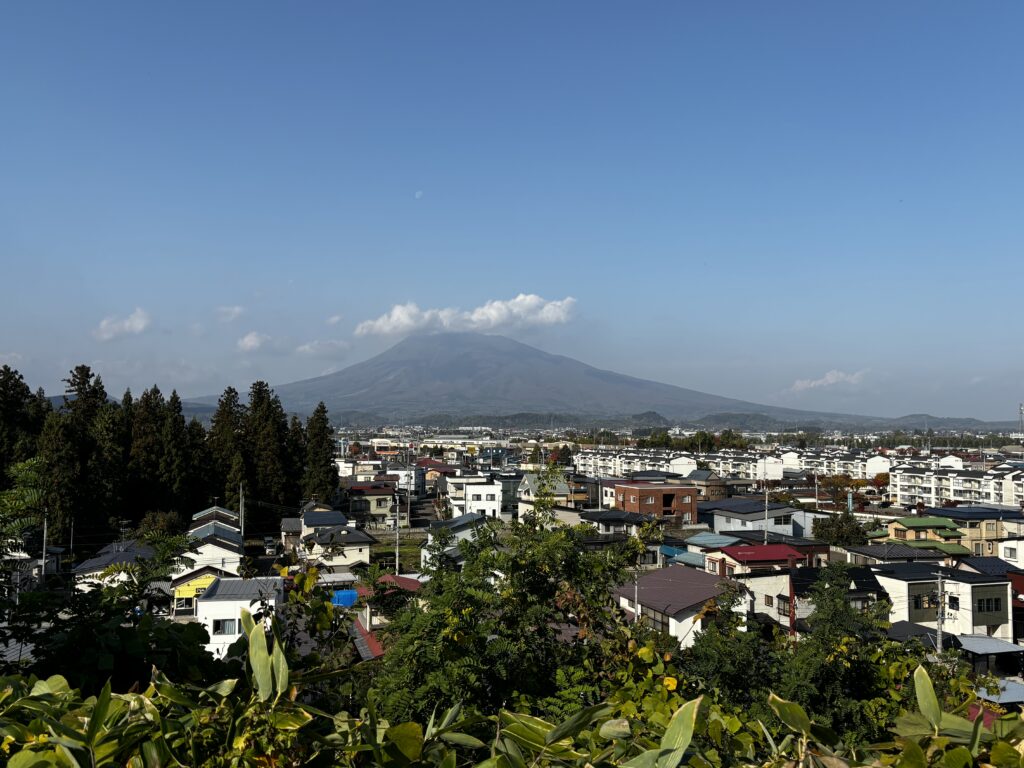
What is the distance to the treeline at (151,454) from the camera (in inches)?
616

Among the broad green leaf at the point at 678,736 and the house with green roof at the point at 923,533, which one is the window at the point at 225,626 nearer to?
the broad green leaf at the point at 678,736

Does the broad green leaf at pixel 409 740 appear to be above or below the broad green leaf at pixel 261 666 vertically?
below

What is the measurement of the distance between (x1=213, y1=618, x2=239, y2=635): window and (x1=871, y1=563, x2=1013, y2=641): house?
1079 centimetres

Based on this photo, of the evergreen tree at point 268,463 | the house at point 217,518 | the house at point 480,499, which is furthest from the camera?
the house at point 480,499

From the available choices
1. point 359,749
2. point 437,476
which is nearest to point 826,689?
point 359,749

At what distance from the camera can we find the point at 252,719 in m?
0.75

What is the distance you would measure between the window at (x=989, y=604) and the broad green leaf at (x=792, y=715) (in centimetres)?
1415

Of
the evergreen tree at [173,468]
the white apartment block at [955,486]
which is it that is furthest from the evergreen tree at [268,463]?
the white apartment block at [955,486]

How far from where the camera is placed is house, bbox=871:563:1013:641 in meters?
11.9

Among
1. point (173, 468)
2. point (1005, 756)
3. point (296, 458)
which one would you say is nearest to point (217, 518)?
point (173, 468)

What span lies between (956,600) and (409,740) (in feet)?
47.1

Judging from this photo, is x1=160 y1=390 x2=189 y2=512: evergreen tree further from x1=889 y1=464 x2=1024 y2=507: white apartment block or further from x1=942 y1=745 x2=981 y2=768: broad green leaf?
x1=889 y1=464 x2=1024 y2=507: white apartment block

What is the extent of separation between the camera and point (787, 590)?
38.8 ft

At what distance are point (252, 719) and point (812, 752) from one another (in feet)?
2.07
